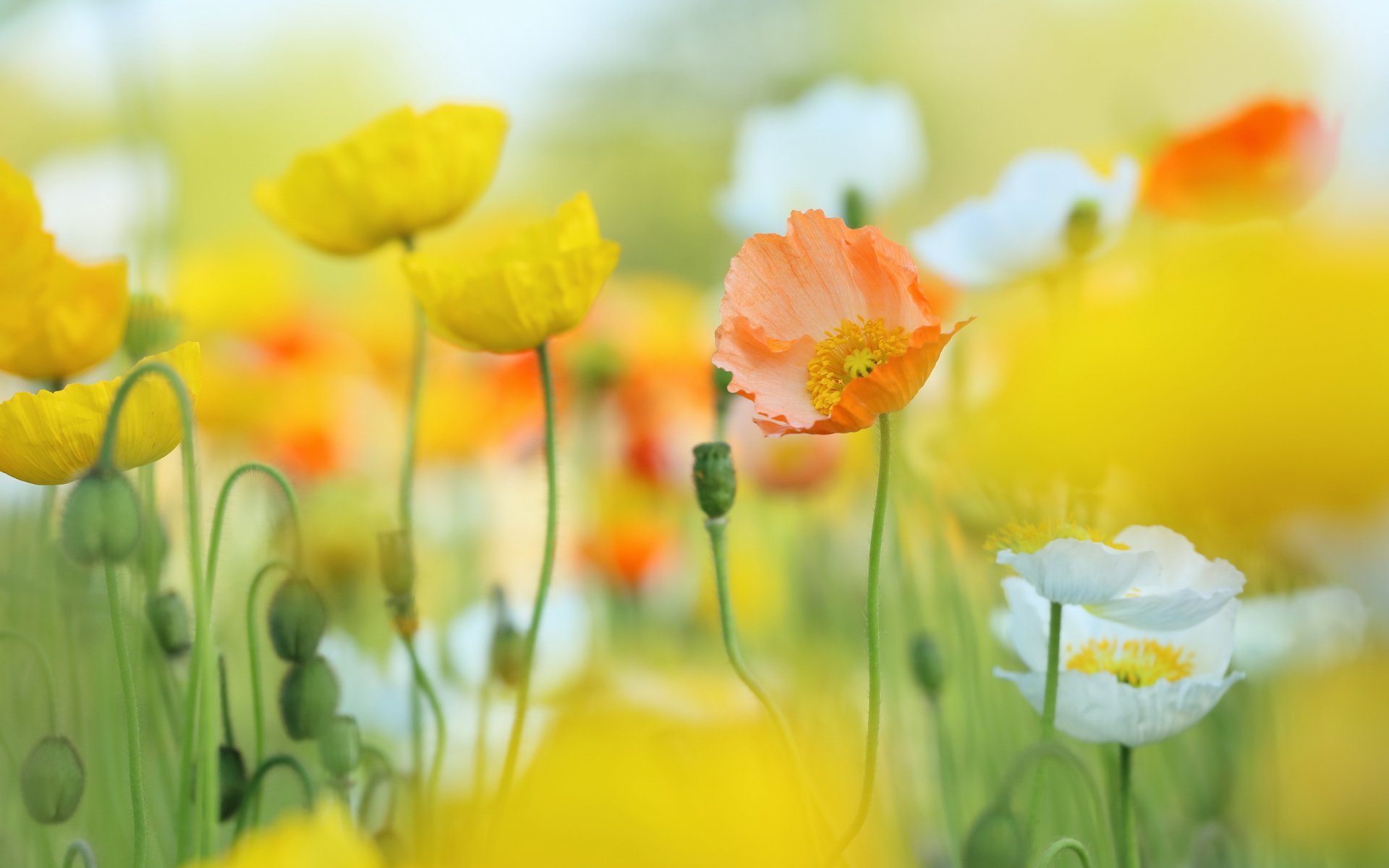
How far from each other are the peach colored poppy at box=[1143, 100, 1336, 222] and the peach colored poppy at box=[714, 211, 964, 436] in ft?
1.31

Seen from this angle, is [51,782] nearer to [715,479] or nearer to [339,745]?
[339,745]

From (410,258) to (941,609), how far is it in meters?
0.56

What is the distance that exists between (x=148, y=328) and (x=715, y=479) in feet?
1.20

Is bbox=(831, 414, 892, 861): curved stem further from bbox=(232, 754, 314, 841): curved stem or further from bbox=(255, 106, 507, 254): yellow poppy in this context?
bbox=(255, 106, 507, 254): yellow poppy

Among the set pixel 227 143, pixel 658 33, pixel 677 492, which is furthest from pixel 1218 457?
pixel 658 33

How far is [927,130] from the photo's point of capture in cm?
533

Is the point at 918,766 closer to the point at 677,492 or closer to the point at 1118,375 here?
the point at 677,492

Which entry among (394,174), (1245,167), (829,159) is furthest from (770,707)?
(829,159)

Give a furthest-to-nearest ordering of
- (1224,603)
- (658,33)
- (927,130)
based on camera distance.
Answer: (658,33) → (927,130) → (1224,603)

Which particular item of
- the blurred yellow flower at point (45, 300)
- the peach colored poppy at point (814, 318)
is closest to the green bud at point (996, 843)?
the peach colored poppy at point (814, 318)

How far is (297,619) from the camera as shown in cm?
51

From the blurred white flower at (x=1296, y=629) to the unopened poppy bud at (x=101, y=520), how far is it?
55cm

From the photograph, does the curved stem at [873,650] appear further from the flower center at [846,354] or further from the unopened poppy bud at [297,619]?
the unopened poppy bud at [297,619]

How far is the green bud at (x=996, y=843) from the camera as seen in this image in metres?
0.42
